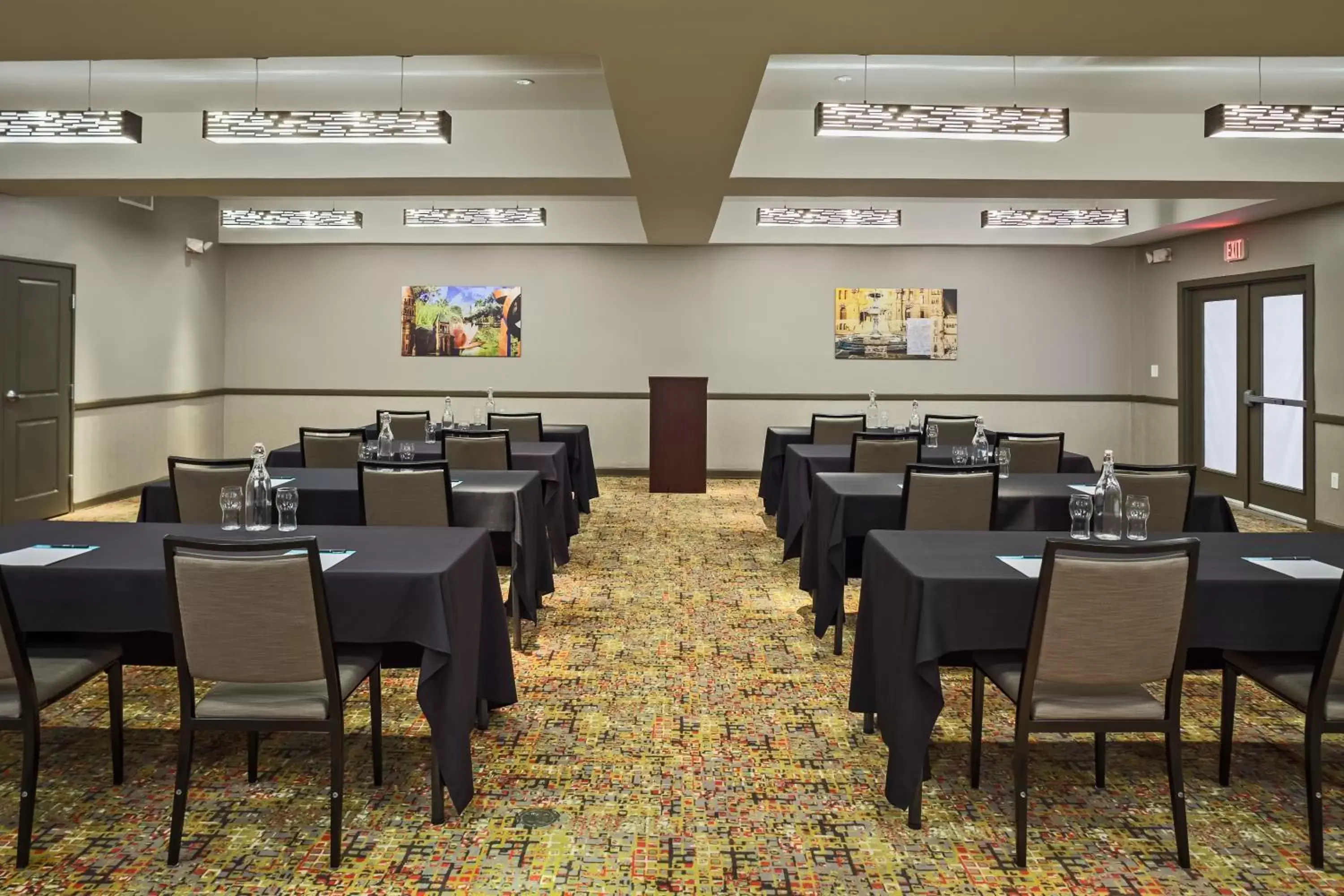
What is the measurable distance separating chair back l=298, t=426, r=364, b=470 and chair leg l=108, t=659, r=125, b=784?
3045 mm

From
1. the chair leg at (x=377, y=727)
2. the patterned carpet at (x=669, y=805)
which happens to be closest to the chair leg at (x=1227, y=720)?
the patterned carpet at (x=669, y=805)

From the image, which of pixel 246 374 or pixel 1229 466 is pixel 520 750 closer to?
pixel 1229 466

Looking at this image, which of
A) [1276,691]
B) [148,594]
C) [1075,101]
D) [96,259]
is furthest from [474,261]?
[1276,691]

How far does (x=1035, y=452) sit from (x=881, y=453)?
1089mm

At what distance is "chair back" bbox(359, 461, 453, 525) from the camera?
4387 millimetres

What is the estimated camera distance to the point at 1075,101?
6.54m

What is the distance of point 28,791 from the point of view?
2574mm

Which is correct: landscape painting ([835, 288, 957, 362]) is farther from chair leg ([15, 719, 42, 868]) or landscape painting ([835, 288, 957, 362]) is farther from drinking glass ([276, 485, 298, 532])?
chair leg ([15, 719, 42, 868])

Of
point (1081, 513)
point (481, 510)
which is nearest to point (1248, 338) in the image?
point (1081, 513)

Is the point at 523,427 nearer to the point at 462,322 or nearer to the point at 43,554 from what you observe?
the point at 462,322

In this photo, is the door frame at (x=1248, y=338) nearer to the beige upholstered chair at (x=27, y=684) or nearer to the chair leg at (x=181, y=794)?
the chair leg at (x=181, y=794)

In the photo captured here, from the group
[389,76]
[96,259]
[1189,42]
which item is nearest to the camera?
[1189,42]

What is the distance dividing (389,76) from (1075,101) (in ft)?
15.1

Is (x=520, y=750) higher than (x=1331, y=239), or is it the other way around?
(x=1331, y=239)
